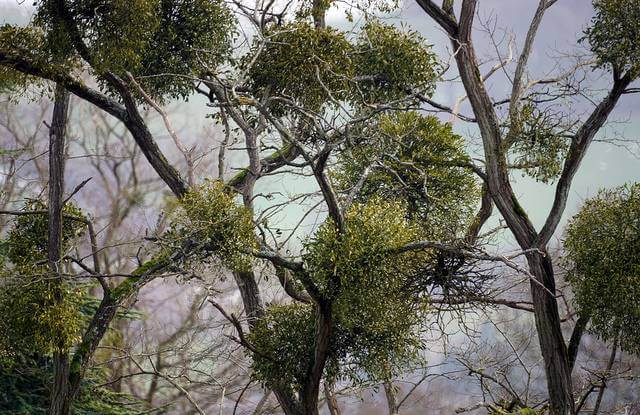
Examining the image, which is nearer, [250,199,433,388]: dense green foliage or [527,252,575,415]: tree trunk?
[250,199,433,388]: dense green foliage

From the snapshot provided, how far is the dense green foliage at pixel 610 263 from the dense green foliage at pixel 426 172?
46.4 inches

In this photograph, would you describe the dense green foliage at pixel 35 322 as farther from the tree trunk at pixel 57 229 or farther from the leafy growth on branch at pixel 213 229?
the leafy growth on branch at pixel 213 229

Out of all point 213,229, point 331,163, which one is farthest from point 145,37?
point 331,163

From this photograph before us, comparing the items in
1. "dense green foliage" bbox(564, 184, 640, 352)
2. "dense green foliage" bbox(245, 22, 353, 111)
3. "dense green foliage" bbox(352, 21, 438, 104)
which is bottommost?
"dense green foliage" bbox(564, 184, 640, 352)

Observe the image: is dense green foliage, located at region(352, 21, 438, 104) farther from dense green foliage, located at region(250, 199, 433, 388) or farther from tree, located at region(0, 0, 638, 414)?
dense green foliage, located at region(250, 199, 433, 388)

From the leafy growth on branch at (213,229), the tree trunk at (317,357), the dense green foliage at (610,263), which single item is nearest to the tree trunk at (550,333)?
the dense green foliage at (610,263)

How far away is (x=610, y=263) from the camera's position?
7223 mm

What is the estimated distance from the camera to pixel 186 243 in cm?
628

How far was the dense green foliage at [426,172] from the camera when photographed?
8.07m

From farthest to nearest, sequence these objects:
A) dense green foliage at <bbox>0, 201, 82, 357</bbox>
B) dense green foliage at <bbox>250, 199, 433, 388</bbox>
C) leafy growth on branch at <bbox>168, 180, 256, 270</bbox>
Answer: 1. dense green foliage at <bbox>0, 201, 82, 357</bbox>
2. dense green foliage at <bbox>250, 199, 433, 388</bbox>
3. leafy growth on branch at <bbox>168, 180, 256, 270</bbox>

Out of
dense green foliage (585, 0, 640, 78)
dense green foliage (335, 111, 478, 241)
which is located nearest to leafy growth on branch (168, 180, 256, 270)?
dense green foliage (335, 111, 478, 241)

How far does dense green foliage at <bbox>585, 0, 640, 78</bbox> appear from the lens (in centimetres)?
723

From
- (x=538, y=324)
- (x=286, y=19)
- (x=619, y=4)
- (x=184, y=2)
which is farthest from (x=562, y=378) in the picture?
(x=184, y=2)

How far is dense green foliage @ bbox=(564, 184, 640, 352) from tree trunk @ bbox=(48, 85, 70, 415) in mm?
4772
